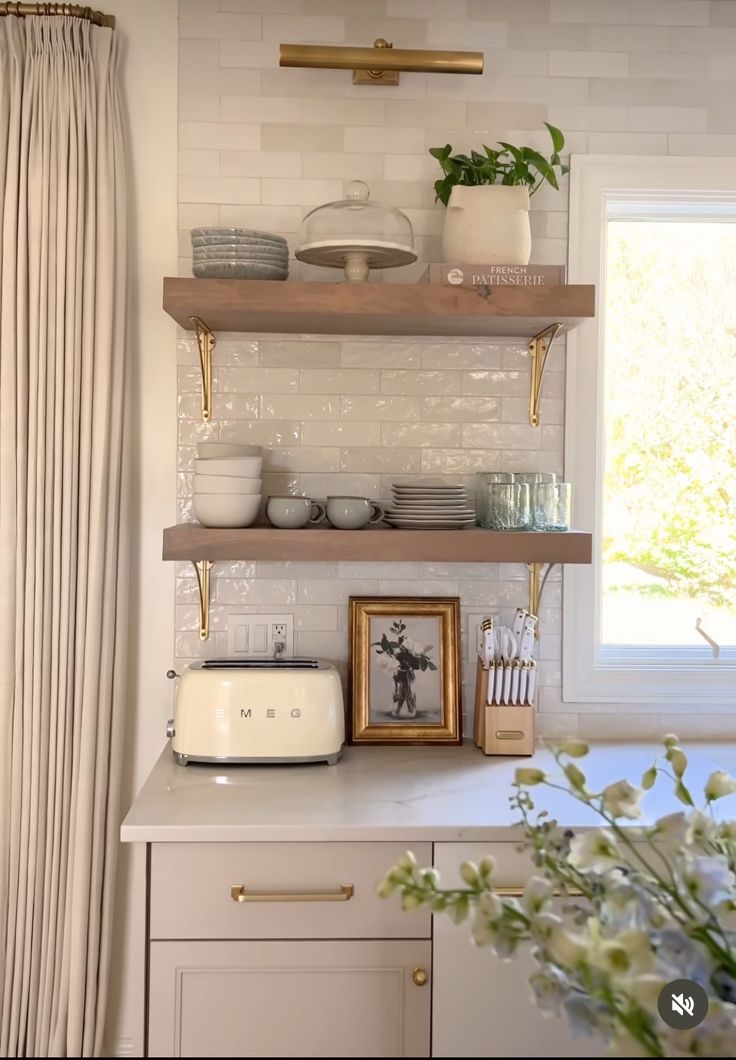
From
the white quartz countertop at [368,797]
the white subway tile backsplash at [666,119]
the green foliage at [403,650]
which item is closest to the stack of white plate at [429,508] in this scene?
the green foliage at [403,650]

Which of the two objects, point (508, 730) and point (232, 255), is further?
point (508, 730)

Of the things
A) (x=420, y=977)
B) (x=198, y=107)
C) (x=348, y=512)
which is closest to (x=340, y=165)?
(x=198, y=107)

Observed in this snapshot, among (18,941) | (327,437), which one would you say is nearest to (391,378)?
(327,437)

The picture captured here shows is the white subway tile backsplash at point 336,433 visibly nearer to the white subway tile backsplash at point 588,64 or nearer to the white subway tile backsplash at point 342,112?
the white subway tile backsplash at point 342,112

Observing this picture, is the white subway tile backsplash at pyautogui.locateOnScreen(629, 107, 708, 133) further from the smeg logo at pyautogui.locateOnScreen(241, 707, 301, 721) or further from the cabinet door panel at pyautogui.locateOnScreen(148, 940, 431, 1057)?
the cabinet door panel at pyautogui.locateOnScreen(148, 940, 431, 1057)

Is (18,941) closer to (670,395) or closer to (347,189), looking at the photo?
(347,189)

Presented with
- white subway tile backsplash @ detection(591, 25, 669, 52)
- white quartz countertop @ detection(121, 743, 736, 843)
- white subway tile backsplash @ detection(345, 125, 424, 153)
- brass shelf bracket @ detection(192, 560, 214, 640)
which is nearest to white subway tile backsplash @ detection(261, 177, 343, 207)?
white subway tile backsplash @ detection(345, 125, 424, 153)

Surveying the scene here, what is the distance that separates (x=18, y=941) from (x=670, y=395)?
1983 mm

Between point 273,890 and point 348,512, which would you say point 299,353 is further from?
point 273,890

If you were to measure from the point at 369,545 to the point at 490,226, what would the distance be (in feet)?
2.35

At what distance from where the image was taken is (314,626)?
2500 mm

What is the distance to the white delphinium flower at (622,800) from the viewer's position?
1.06 metres

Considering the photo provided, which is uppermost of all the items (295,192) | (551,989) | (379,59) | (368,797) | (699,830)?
(379,59)

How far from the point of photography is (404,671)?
2443mm
